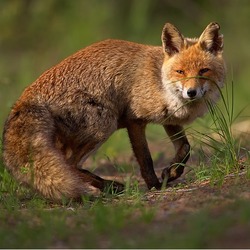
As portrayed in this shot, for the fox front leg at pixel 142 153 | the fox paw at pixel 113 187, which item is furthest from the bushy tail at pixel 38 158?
the fox front leg at pixel 142 153

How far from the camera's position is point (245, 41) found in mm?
14680

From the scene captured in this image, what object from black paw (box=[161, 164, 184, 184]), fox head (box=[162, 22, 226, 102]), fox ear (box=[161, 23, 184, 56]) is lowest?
black paw (box=[161, 164, 184, 184])

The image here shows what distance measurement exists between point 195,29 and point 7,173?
11268mm

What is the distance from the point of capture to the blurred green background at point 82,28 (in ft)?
46.0

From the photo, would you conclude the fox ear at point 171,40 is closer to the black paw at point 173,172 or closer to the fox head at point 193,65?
the fox head at point 193,65

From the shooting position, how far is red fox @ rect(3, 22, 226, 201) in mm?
6348

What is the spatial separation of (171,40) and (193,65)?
0.47 m

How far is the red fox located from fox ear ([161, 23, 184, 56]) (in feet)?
Answer: 0.03

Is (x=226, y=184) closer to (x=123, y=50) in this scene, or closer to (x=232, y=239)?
(x=232, y=239)

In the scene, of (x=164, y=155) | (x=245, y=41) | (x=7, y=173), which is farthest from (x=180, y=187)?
(x=245, y=41)

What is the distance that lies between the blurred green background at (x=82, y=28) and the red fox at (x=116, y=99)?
5807mm

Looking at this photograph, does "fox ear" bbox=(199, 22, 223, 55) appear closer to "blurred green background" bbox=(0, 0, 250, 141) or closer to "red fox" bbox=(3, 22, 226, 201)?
"red fox" bbox=(3, 22, 226, 201)

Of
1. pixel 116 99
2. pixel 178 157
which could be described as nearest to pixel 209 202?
pixel 178 157

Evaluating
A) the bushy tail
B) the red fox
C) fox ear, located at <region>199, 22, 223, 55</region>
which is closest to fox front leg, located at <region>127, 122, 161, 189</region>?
the red fox
